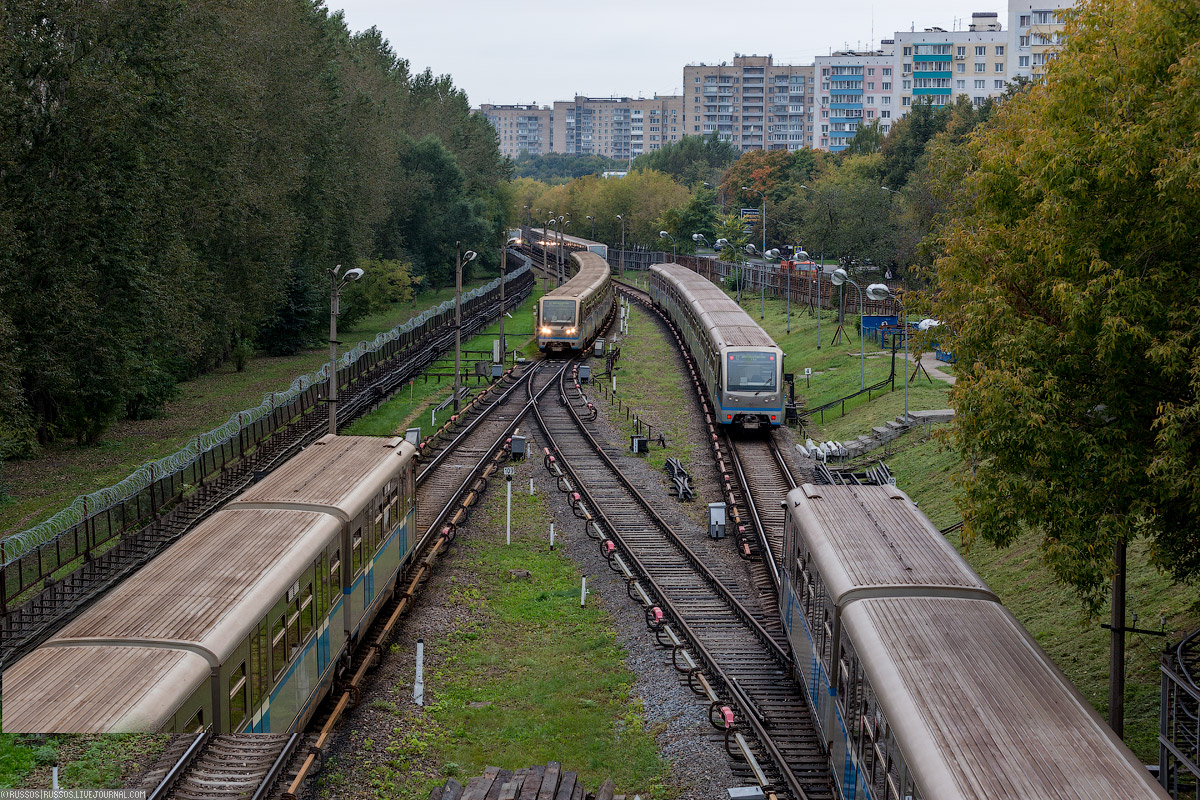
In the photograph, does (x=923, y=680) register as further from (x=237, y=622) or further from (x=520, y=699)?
(x=520, y=699)

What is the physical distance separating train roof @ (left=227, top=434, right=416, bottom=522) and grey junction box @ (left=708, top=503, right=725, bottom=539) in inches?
286

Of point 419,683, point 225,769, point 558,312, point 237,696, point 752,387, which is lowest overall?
point 419,683

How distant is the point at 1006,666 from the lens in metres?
10.0

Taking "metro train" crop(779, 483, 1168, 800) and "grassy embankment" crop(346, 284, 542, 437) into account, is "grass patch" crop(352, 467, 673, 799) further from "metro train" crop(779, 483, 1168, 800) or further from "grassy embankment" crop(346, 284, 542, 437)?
"grassy embankment" crop(346, 284, 542, 437)

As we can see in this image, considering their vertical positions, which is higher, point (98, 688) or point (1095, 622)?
point (98, 688)

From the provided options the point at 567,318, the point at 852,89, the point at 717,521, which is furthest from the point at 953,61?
the point at 717,521

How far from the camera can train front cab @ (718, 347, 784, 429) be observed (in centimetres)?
3184

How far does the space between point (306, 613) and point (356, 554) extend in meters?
2.56

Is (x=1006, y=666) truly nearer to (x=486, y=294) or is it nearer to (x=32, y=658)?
(x=32, y=658)

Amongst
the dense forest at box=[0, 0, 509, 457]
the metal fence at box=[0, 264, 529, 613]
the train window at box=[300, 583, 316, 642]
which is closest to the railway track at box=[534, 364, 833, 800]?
the train window at box=[300, 583, 316, 642]

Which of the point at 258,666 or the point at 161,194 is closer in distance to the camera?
the point at 258,666

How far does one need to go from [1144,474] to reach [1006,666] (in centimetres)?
292

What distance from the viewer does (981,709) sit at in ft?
30.1

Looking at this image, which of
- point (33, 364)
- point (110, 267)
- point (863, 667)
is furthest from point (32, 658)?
point (110, 267)
